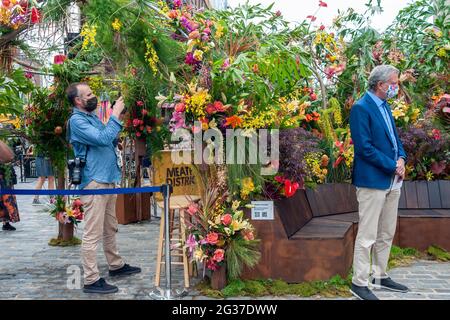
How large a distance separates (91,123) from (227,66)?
1.49m

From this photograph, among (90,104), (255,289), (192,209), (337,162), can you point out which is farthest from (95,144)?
(337,162)

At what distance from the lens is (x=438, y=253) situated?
20.4ft

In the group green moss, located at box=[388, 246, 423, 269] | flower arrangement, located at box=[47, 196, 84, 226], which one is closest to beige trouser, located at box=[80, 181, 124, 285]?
flower arrangement, located at box=[47, 196, 84, 226]

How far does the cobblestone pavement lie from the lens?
501 centimetres

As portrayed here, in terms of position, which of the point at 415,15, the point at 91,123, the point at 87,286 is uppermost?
the point at 415,15

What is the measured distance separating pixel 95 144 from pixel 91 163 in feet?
0.74

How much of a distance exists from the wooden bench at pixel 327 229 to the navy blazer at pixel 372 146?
0.73 m

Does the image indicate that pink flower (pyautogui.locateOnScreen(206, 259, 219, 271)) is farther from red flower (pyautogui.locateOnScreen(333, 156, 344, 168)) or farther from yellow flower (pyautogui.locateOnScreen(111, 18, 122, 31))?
red flower (pyautogui.locateOnScreen(333, 156, 344, 168))

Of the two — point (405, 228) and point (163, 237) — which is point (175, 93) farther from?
point (405, 228)

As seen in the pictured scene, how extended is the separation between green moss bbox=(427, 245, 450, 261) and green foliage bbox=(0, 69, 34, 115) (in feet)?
16.0

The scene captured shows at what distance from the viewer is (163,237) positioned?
17.2ft

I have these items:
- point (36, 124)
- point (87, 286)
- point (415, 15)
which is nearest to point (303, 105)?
point (87, 286)

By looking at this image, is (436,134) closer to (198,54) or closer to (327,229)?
(327,229)

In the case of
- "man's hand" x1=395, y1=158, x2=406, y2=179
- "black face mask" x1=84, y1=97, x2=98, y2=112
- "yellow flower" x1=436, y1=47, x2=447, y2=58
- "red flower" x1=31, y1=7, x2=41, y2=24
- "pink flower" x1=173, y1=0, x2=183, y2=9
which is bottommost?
"man's hand" x1=395, y1=158, x2=406, y2=179
